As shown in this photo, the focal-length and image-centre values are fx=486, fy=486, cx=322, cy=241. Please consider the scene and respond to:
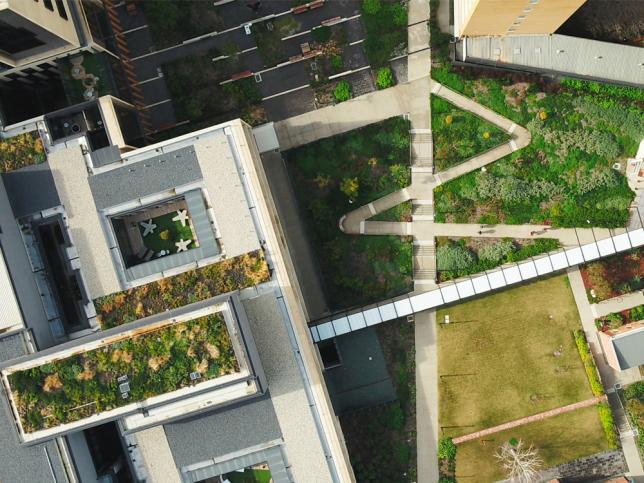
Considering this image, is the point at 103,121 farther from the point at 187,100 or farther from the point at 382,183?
the point at 382,183

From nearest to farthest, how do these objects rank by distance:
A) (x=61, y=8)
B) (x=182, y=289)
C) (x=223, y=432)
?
(x=223, y=432) → (x=182, y=289) → (x=61, y=8)

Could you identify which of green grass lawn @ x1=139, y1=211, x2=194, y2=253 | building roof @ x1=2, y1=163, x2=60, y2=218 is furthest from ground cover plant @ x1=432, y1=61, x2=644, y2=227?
building roof @ x1=2, y1=163, x2=60, y2=218

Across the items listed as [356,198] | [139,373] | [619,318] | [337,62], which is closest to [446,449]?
[619,318]

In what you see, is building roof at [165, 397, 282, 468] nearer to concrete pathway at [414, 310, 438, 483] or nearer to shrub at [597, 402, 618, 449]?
concrete pathway at [414, 310, 438, 483]

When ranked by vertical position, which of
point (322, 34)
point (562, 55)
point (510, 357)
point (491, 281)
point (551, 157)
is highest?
point (322, 34)

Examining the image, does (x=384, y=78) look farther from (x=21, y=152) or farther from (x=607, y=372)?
(x=607, y=372)

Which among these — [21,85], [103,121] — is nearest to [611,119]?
[103,121]

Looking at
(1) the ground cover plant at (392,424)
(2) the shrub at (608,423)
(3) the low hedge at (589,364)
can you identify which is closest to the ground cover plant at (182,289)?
(1) the ground cover plant at (392,424)
